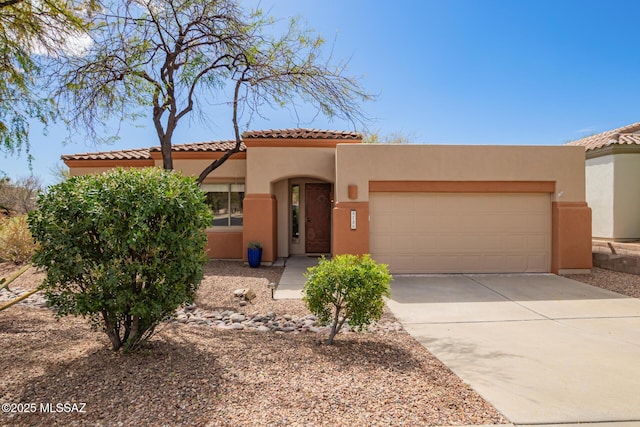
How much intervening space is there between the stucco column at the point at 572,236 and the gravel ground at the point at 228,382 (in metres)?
7.24

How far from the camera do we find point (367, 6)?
8.99 m

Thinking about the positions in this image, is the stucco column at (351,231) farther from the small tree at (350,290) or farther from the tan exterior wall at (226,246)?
the small tree at (350,290)

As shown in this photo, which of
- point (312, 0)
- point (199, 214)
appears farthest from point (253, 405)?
point (312, 0)

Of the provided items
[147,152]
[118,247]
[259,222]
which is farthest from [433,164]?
[147,152]

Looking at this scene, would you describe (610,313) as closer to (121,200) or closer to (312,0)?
(121,200)

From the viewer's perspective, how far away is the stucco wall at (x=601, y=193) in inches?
477

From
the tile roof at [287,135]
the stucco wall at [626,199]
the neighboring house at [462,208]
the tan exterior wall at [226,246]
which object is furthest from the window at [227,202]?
the stucco wall at [626,199]

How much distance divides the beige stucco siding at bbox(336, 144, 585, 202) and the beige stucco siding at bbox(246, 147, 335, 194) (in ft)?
6.64

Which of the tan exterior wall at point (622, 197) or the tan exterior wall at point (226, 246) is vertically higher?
the tan exterior wall at point (622, 197)

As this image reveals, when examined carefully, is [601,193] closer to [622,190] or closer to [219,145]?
[622,190]

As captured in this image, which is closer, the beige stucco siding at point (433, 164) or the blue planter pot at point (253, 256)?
the beige stucco siding at point (433, 164)

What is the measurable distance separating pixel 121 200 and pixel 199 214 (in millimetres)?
807

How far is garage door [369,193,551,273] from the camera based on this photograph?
9.85 meters

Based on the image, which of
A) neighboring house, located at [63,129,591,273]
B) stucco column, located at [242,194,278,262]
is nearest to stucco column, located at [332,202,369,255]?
neighboring house, located at [63,129,591,273]
